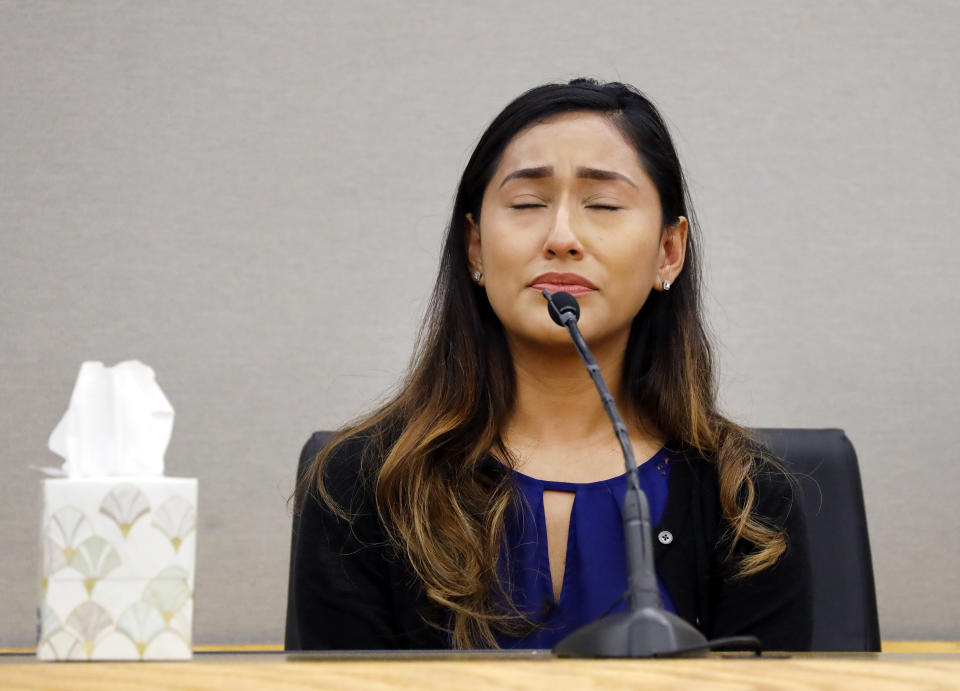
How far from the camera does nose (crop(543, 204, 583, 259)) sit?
1.22m

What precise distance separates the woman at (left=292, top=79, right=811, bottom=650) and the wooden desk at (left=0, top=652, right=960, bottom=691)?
2.14 ft

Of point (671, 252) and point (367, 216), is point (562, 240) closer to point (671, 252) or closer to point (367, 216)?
point (671, 252)

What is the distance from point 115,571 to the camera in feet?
2.00

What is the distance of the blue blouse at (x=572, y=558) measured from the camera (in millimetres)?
1206

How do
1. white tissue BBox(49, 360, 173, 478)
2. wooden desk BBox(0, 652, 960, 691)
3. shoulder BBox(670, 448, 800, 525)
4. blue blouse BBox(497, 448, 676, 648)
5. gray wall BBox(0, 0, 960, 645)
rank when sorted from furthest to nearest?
gray wall BBox(0, 0, 960, 645) → shoulder BBox(670, 448, 800, 525) → blue blouse BBox(497, 448, 676, 648) → white tissue BBox(49, 360, 173, 478) → wooden desk BBox(0, 652, 960, 691)

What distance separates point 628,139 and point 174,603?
0.91 metres

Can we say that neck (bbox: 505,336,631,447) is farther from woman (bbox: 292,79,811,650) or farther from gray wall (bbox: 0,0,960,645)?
gray wall (bbox: 0,0,960,645)

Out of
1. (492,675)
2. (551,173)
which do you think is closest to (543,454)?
(551,173)

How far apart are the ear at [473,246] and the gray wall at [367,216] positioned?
0.47 metres

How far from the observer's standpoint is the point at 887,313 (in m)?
1.93

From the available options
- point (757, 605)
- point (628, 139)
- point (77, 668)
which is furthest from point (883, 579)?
point (77, 668)

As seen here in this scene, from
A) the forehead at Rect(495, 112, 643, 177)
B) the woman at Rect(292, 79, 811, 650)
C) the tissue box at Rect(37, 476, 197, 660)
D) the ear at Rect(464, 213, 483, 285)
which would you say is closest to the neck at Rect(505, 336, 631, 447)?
the woman at Rect(292, 79, 811, 650)

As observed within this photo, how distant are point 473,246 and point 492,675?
96 cm

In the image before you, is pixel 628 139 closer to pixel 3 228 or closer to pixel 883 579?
pixel 883 579
